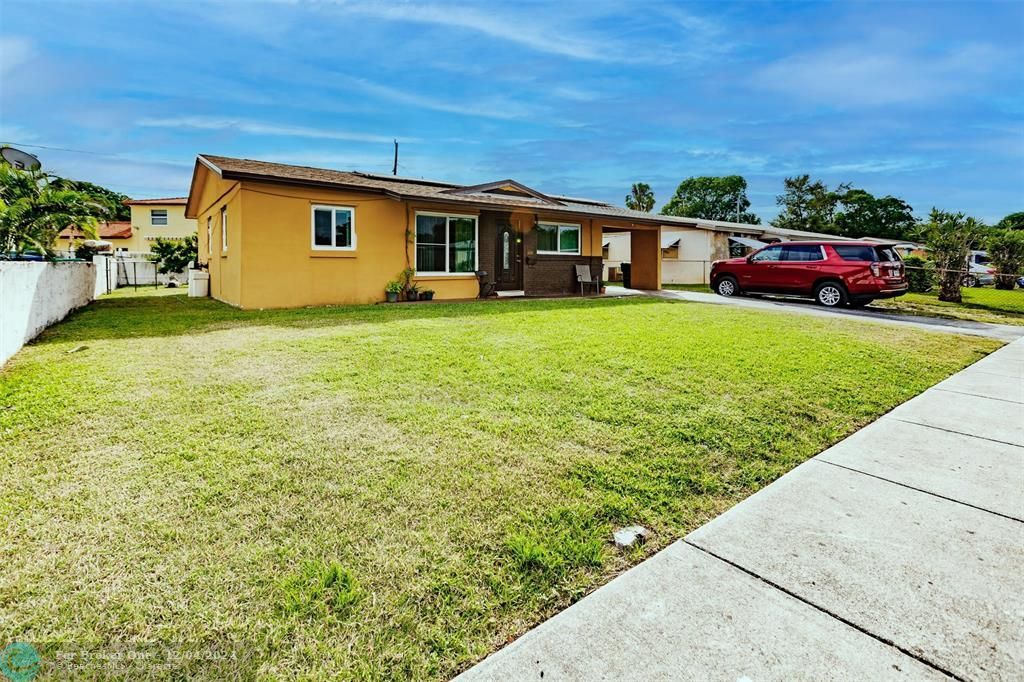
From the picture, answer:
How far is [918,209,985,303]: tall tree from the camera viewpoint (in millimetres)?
17016

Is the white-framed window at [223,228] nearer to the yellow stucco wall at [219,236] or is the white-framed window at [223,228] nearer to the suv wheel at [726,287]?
the yellow stucco wall at [219,236]

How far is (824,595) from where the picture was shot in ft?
7.25

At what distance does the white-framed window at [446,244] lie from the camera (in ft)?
45.5

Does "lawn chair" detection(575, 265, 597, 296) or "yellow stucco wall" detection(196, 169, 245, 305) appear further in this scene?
"lawn chair" detection(575, 265, 597, 296)

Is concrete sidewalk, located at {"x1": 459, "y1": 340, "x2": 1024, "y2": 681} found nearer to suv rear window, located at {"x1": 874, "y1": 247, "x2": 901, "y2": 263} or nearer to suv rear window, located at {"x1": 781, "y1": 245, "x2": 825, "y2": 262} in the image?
suv rear window, located at {"x1": 874, "y1": 247, "x2": 901, "y2": 263}

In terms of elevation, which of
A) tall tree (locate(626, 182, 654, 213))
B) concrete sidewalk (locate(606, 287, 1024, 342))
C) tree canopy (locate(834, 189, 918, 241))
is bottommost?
concrete sidewalk (locate(606, 287, 1024, 342))

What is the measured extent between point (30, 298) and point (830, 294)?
18295mm

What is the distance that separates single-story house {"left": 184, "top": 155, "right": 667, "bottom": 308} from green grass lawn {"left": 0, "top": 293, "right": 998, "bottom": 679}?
481 centimetres

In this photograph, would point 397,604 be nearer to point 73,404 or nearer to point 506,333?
point 73,404

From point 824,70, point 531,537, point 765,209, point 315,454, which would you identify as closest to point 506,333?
point 315,454

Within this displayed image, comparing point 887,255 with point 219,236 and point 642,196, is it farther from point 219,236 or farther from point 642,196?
point 642,196

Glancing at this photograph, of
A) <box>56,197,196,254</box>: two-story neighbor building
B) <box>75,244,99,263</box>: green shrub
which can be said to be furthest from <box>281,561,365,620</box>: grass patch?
<box>56,197,196,254</box>: two-story neighbor building

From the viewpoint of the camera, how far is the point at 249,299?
1108cm

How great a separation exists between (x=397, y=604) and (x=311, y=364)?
4126 millimetres
